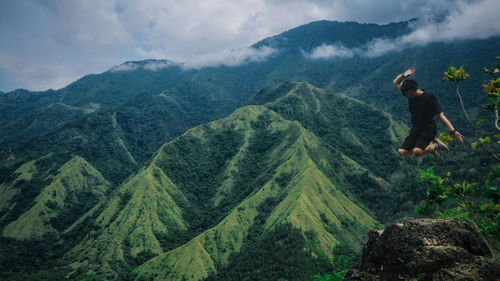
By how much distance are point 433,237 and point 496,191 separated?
15.8 ft

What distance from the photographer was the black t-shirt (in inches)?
544

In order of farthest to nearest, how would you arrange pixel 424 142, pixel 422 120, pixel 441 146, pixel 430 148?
pixel 422 120 → pixel 424 142 → pixel 430 148 → pixel 441 146

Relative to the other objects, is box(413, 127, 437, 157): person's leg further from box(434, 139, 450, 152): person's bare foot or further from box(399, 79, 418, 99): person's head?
box(399, 79, 418, 99): person's head

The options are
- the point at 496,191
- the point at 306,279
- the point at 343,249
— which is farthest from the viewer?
the point at 343,249

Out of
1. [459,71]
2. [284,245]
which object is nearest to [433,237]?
[459,71]

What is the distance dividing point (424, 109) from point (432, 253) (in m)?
6.21

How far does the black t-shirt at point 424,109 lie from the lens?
45.3 ft

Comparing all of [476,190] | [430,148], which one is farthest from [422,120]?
[476,190]

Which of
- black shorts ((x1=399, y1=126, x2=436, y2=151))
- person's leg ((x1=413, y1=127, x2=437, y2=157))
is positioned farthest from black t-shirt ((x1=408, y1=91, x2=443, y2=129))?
person's leg ((x1=413, y1=127, x2=437, y2=157))

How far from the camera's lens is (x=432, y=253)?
13.2 meters

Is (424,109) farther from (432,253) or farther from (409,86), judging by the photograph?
(432,253)

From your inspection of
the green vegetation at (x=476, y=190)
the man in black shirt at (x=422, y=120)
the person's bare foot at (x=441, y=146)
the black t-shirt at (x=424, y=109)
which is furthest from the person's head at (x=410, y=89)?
the person's bare foot at (x=441, y=146)

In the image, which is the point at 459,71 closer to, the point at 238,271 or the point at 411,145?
the point at 411,145

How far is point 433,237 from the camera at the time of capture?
1366cm
